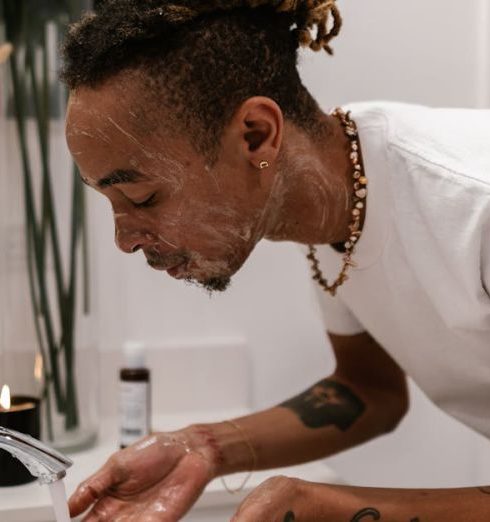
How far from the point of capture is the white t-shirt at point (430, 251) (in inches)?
33.1

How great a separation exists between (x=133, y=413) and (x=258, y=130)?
0.50 meters

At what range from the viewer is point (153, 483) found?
0.88 m

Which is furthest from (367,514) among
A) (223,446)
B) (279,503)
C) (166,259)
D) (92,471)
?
(92,471)

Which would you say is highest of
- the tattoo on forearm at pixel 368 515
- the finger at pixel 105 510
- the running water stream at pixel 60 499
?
the running water stream at pixel 60 499

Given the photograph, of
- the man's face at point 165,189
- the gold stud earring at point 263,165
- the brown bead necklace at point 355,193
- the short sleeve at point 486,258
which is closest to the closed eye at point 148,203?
the man's face at point 165,189

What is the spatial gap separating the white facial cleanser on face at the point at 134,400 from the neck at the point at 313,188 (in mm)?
349

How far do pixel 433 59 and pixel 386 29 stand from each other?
0.32ft

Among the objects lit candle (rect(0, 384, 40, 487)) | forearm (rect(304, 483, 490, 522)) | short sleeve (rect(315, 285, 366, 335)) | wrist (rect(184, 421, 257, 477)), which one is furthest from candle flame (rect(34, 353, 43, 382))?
forearm (rect(304, 483, 490, 522))

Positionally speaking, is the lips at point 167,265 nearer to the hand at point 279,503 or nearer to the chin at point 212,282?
the chin at point 212,282

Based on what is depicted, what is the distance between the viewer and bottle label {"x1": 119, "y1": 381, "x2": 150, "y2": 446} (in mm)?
1149

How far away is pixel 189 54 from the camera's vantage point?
796 mm

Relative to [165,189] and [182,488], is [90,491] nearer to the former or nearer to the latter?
[182,488]

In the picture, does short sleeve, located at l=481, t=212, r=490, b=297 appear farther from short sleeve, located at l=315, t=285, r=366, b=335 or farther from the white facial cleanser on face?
the white facial cleanser on face

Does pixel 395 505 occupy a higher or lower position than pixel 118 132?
lower
